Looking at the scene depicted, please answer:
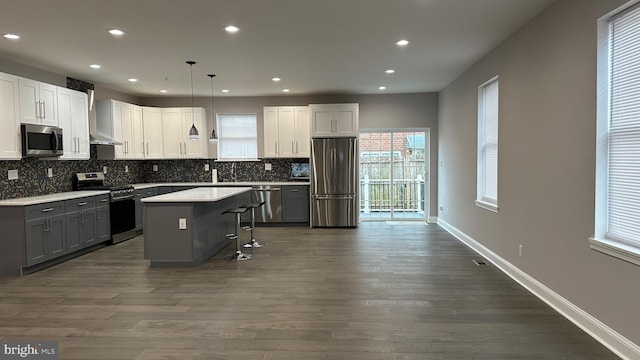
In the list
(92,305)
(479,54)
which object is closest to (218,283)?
(92,305)

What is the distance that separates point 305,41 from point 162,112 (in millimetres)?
4574

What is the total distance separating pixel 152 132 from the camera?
24.9 ft

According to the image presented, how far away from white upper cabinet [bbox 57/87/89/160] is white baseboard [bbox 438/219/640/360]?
6.14 meters

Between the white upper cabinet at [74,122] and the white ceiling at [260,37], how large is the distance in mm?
411

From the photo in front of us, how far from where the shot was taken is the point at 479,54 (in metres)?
4.89

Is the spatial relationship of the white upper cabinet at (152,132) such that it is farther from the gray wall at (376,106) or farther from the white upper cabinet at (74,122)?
the white upper cabinet at (74,122)

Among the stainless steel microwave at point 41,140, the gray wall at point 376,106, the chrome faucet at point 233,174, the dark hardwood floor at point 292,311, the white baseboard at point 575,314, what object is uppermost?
the gray wall at point 376,106

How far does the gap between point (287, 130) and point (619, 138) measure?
5827 millimetres

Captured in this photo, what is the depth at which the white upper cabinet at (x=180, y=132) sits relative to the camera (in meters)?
7.67

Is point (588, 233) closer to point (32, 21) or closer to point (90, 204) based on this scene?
point (32, 21)

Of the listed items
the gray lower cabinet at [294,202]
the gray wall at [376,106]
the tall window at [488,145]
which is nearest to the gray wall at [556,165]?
the tall window at [488,145]

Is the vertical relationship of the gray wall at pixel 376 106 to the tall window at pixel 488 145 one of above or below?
above

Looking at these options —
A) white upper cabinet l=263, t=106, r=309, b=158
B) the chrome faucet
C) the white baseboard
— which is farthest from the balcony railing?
the white baseboard

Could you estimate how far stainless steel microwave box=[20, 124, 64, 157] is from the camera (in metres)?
4.62
